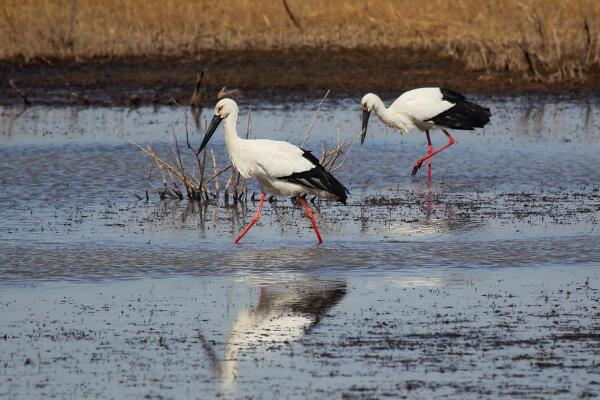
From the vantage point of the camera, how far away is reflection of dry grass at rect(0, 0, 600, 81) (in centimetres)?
1973

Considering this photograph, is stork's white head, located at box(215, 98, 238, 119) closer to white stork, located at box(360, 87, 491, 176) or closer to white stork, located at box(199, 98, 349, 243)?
white stork, located at box(199, 98, 349, 243)

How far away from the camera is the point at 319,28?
22.8 meters

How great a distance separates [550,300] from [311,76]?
39.7 feet

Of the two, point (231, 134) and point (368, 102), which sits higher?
point (368, 102)

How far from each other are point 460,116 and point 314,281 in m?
5.83

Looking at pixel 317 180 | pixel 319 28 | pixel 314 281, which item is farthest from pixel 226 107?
pixel 319 28

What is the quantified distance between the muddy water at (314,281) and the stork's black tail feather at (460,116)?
16.6 inches

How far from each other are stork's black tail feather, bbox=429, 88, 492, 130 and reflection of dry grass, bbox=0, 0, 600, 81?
5080 mm

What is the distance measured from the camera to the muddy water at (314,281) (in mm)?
6105

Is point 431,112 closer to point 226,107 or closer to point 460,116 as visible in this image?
point 460,116

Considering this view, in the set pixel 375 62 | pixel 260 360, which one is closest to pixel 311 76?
pixel 375 62

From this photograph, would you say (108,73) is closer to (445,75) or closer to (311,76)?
(311,76)

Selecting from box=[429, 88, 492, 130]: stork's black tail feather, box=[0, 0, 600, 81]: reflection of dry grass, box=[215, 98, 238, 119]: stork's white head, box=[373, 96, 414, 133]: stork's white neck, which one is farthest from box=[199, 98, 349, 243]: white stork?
box=[0, 0, 600, 81]: reflection of dry grass

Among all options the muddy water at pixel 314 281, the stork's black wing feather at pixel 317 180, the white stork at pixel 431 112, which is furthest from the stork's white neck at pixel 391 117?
the stork's black wing feather at pixel 317 180
